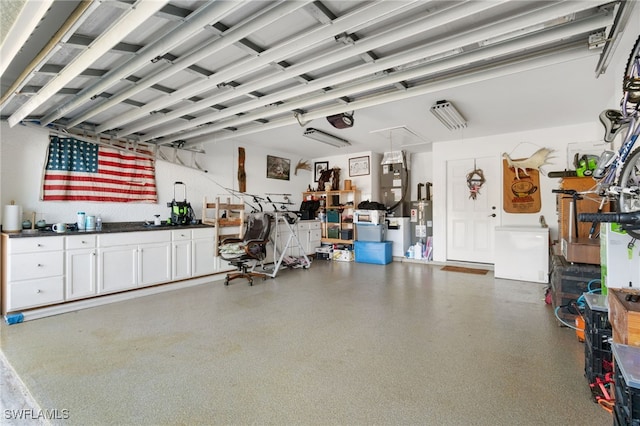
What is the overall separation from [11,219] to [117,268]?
120 cm

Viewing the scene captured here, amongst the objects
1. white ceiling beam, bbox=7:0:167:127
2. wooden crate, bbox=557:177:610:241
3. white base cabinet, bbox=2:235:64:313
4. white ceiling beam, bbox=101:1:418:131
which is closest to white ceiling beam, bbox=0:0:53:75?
white ceiling beam, bbox=7:0:167:127

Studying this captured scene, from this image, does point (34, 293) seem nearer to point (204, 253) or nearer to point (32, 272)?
point (32, 272)

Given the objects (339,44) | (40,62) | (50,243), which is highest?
(339,44)

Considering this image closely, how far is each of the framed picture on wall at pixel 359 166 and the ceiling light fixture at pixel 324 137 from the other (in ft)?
3.69

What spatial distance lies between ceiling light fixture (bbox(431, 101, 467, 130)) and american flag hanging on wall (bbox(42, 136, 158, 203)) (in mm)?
→ 4473

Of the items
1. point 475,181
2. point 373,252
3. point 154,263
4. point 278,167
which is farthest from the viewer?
point 278,167

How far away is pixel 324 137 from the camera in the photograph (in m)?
5.27

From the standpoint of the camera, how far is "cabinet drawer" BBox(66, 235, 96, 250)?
3439 millimetres

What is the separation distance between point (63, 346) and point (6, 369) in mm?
359

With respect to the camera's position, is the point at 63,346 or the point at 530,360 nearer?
the point at 530,360

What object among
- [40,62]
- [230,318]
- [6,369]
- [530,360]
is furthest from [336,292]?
[40,62]

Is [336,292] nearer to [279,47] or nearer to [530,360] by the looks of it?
[530,360]

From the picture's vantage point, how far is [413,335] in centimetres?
271

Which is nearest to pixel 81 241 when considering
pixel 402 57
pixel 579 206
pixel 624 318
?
pixel 402 57
